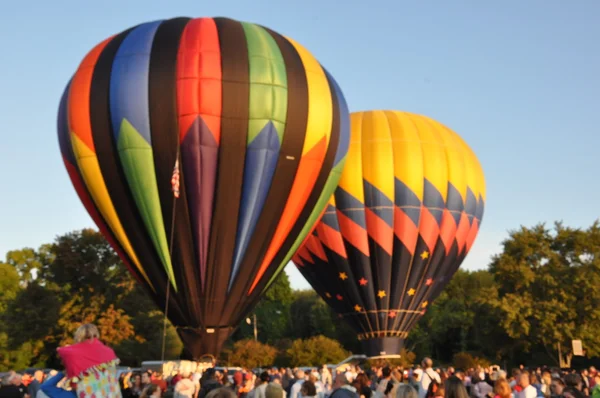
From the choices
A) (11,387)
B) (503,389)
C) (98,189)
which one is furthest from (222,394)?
(98,189)

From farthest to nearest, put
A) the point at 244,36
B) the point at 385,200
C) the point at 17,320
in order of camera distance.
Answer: the point at 17,320 → the point at 385,200 → the point at 244,36

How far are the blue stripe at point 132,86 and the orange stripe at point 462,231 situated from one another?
1345 centimetres

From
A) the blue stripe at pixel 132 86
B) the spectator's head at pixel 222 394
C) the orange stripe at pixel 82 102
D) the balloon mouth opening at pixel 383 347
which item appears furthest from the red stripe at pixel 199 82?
the spectator's head at pixel 222 394

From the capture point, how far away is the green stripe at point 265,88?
1923cm

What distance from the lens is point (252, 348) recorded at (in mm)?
34562

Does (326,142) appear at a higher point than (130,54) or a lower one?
lower

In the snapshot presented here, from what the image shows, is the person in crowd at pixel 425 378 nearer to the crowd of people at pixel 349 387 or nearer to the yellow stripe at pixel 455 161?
the crowd of people at pixel 349 387

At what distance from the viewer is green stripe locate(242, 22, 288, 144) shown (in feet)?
63.1

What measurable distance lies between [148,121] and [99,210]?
2804 millimetres

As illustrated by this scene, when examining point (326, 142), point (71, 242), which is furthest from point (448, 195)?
point (71, 242)

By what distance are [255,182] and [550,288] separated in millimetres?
20763

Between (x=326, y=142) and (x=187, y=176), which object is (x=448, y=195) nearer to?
(x=326, y=142)

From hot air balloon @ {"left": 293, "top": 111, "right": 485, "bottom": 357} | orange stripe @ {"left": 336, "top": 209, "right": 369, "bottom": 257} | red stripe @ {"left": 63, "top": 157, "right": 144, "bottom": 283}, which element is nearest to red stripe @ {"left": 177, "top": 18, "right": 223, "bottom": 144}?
red stripe @ {"left": 63, "top": 157, "right": 144, "bottom": 283}

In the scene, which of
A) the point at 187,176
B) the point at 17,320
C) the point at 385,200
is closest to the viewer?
the point at 187,176
